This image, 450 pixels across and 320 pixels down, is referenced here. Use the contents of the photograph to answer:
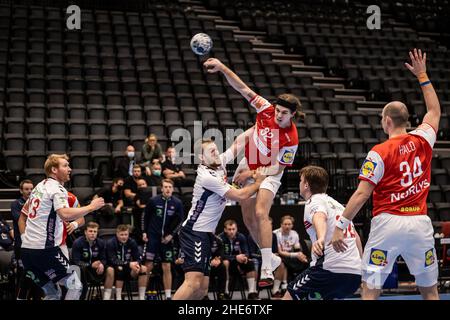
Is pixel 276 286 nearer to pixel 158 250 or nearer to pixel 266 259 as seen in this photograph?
pixel 158 250

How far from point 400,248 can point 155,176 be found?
26.5 feet

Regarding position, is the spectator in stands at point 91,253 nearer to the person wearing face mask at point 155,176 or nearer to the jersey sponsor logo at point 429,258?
the person wearing face mask at point 155,176

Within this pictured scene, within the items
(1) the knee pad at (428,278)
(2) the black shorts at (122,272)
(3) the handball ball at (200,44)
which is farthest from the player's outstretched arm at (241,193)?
(2) the black shorts at (122,272)

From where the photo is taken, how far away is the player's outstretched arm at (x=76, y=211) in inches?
259

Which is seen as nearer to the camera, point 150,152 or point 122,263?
point 122,263

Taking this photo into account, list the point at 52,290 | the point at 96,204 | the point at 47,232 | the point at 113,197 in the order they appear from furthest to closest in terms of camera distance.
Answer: the point at 113,197
the point at 52,290
the point at 47,232
the point at 96,204

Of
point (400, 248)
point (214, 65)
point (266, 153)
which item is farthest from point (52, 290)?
point (400, 248)

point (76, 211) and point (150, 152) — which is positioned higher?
point (150, 152)

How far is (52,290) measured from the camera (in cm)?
741

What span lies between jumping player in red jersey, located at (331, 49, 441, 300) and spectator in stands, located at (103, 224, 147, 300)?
20.3 feet

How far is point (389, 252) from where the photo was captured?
5598 millimetres

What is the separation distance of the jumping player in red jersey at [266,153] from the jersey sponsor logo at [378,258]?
6.36 feet
